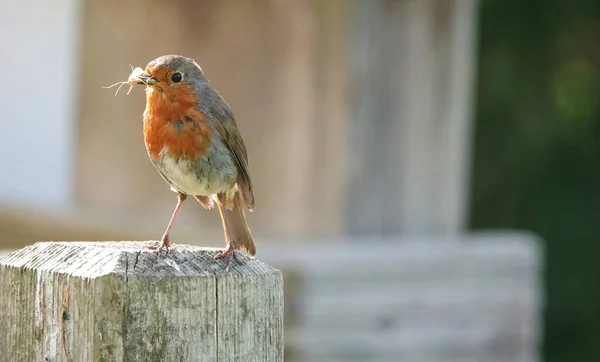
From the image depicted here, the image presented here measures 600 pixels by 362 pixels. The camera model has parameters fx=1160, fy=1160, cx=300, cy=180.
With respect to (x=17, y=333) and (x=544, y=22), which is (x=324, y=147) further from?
(x=544, y=22)

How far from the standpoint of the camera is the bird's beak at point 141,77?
2.79m

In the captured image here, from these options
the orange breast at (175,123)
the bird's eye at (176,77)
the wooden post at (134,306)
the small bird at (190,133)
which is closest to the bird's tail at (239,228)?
the small bird at (190,133)

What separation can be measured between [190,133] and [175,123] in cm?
6

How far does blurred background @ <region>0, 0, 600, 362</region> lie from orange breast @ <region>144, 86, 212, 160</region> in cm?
249

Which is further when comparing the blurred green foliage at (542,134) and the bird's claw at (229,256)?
the blurred green foliage at (542,134)

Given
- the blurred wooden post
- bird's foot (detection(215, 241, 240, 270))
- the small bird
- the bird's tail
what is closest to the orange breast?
the small bird

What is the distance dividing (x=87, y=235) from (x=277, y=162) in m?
1.10

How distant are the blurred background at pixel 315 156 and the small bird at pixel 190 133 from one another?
239cm

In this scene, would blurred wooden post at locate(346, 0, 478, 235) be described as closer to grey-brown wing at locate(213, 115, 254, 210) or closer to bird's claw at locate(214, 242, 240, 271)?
grey-brown wing at locate(213, 115, 254, 210)

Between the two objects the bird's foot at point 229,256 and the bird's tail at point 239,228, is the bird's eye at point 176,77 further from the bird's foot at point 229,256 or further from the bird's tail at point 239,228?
the bird's foot at point 229,256

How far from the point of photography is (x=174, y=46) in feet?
21.7

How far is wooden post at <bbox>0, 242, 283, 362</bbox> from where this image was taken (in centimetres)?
191

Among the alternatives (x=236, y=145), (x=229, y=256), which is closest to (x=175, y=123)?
(x=236, y=145)

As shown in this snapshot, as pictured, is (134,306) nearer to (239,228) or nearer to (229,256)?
(229,256)
